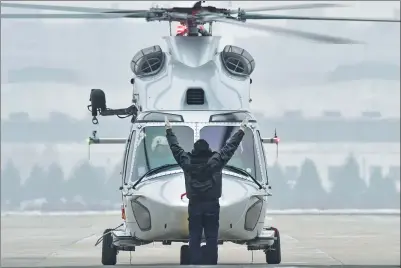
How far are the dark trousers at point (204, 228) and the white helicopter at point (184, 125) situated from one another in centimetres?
59

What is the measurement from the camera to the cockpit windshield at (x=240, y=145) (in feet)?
66.7

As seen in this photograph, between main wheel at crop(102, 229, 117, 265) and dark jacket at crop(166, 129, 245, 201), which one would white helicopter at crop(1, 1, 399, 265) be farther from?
dark jacket at crop(166, 129, 245, 201)

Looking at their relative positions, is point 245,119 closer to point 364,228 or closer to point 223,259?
point 223,259

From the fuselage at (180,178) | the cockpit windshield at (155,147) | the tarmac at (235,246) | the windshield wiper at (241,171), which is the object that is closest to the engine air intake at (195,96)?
the fuselage at (180,178)

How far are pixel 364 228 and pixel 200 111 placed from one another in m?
23.2

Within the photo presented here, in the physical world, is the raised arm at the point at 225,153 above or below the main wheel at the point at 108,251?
above

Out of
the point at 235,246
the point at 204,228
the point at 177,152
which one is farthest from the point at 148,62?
the point at 235,246

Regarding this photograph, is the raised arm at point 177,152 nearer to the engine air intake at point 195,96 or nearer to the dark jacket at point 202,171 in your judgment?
the dark jacket at point 202,171

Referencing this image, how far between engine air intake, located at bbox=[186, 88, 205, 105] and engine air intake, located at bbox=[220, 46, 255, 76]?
0.87m

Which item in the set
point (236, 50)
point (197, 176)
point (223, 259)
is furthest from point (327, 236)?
point (197, 176)

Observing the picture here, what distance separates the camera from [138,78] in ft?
70.7

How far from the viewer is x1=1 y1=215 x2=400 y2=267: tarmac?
24.8 meters

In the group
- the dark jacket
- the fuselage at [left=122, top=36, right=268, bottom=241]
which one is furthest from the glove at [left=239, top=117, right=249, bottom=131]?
the fuselage at [left=122, top=36, right=268, bottom=241]

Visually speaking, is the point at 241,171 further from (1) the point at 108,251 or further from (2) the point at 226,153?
(1) the point at 108,251
